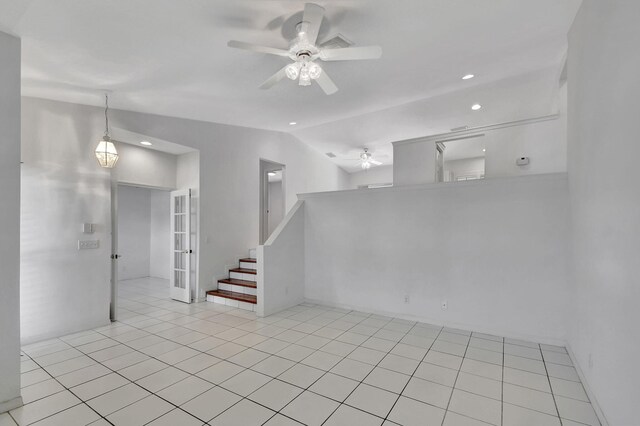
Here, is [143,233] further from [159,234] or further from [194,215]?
[194,215]

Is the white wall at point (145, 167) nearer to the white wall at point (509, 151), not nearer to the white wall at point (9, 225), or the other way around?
the white wall at point (9, 225)

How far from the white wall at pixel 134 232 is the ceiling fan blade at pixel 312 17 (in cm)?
688

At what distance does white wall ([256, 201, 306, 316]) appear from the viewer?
440cm

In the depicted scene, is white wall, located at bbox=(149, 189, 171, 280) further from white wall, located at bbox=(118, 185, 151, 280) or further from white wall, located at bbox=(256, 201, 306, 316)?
white wall, located at bbox=(256, 201, 306, 316)

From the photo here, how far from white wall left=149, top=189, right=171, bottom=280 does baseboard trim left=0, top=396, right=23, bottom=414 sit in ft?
17.7

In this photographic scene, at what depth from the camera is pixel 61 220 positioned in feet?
12.0

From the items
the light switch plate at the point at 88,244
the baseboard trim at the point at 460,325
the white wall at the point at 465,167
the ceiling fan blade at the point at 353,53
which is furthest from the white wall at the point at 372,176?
the light switch plate at the point at 88,244

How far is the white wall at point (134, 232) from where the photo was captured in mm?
7211

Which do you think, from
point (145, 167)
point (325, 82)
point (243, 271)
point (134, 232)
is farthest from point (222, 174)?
point (134, 232)

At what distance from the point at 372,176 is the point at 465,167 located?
305 cm

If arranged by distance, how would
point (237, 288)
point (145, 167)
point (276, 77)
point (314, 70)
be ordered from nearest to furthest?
point (314, 70) < point (276, 77) < point (145, 167) < point (237, 288)

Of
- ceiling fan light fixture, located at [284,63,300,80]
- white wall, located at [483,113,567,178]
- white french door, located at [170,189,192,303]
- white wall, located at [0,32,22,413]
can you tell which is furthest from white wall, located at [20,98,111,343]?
white wall, located at [483,113,567,178]

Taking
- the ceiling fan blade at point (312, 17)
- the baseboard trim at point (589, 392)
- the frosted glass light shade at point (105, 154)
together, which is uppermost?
the ceiling fan blade at point (312, 17)

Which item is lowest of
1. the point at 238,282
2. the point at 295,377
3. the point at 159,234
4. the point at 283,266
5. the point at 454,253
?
the point at 295,377
